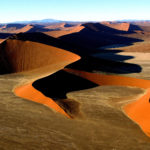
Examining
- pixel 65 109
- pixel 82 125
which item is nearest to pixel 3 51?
pixel 65 109

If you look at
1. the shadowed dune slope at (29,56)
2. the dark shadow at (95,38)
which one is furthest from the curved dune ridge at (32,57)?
the dark shadow at (95,38)

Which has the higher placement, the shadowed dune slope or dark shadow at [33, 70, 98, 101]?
the shadowed dune slope

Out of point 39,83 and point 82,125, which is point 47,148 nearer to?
point 82,125

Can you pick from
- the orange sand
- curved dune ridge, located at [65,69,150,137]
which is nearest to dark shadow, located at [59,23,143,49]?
curved dune ridge, located at [65,69,150,137]

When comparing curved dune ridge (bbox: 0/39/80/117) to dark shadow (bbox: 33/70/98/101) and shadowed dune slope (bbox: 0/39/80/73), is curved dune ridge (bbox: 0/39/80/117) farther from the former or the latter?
→ dark shadow (bbox: 33/70/98/101)

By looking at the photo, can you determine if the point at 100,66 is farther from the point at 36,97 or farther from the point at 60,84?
the point at 36,97

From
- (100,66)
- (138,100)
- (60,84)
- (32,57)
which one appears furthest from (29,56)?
(138,100)
